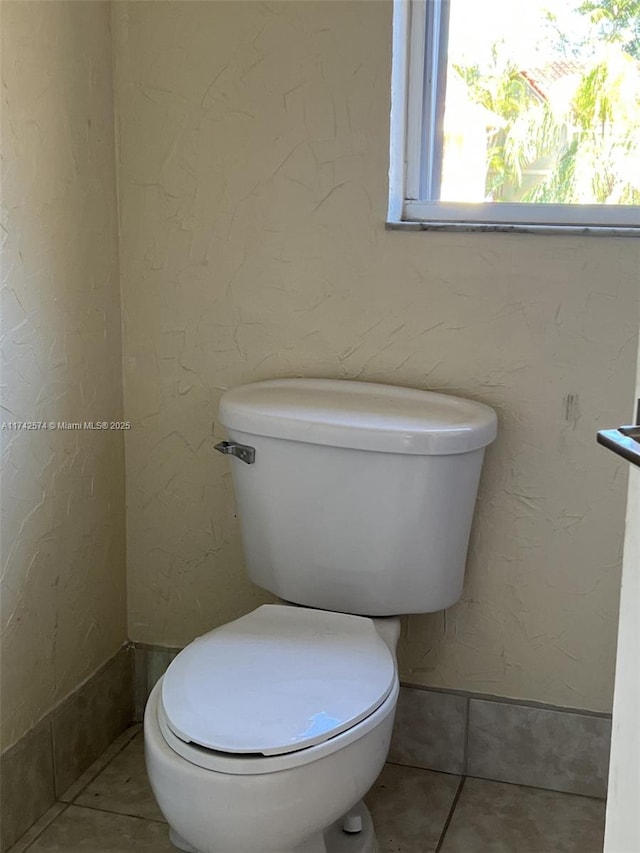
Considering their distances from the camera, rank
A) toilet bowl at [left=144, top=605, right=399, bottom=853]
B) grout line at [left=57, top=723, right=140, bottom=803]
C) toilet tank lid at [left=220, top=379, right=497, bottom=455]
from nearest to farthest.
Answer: toilet bowl at [left=144, top=605, right=399, bottom=853]
toilet tank lid at [left=220, top=379, right=497, bottom=455]
grout line at [left=57, top=723, right=140, bottom=803]

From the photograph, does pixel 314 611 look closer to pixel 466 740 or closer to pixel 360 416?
pixel 360 416

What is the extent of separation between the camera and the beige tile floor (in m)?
1.61

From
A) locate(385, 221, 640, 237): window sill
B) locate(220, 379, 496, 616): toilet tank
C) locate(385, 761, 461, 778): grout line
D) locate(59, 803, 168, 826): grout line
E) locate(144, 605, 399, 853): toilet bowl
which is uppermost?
locate(385, 221, 640, 237): window sill

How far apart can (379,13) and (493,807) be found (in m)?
1.43

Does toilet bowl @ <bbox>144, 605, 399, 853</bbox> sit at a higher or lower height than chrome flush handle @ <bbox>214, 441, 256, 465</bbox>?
lower

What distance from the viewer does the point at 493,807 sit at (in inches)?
67.6

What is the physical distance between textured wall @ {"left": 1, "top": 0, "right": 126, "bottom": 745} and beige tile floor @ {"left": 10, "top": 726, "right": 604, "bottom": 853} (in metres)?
0.19

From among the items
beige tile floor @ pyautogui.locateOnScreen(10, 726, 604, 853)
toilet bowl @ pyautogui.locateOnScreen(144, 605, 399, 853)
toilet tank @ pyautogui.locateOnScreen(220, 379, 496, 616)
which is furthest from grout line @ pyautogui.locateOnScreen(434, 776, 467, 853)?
toilet tank @ pyautogui.locateOnScreen(220, 379, 496, 616)

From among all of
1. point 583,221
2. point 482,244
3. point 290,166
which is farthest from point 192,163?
point 583,221

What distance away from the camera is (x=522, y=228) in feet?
5.25

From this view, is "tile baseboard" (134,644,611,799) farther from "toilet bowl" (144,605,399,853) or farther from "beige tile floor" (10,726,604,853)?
"toilet bowl" (144,605,399,853)

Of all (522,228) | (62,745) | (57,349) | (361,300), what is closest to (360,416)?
(361,300)

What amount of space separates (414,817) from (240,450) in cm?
74

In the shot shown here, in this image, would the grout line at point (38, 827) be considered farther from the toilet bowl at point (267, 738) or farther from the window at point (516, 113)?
the window at point (516, 113)
